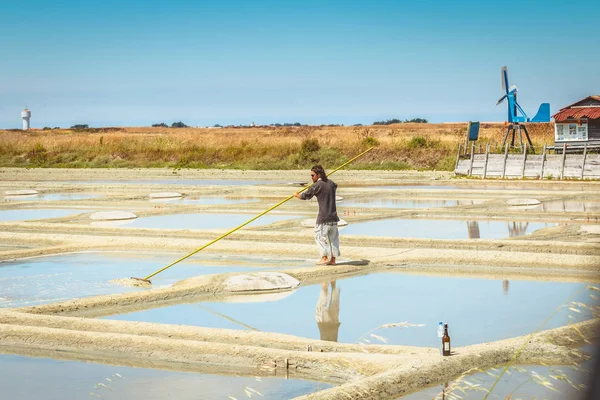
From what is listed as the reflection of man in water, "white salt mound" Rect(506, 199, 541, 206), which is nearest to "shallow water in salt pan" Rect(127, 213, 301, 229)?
"white salt mound" Rect(506, 199, 541, 206)

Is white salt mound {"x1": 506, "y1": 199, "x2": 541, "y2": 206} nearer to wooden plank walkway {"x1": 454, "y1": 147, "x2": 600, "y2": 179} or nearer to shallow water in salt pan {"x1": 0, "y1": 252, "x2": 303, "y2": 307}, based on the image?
wooden plank walkway {"x1": 454, "y1": 147, "x2": 600, "y2": 179}

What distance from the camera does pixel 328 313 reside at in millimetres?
8570

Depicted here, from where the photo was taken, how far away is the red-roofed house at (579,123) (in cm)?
3372

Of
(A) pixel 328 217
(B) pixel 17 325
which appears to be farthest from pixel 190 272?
(B) pixel 17 325

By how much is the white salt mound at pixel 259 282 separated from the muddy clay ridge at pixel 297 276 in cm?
5

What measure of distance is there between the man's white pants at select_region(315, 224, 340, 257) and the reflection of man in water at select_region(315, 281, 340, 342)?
84 centimetres

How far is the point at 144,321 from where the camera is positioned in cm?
812

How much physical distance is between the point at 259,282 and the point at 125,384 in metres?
3.93

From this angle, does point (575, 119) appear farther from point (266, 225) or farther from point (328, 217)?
point (328, 217)

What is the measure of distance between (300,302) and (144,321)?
1.76m

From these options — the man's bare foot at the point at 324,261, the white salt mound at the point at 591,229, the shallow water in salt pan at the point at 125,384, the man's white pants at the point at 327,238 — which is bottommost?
the shallow water in salt pan at the point at 125,384

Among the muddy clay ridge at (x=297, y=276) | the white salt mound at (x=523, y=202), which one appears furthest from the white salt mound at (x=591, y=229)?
the white salt mound at (x=523, y=202)

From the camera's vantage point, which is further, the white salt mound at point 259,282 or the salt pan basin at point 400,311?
the white salt mound at point 259,282

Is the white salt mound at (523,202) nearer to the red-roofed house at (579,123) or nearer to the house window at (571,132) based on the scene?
the red-roofed house at (579,123)
